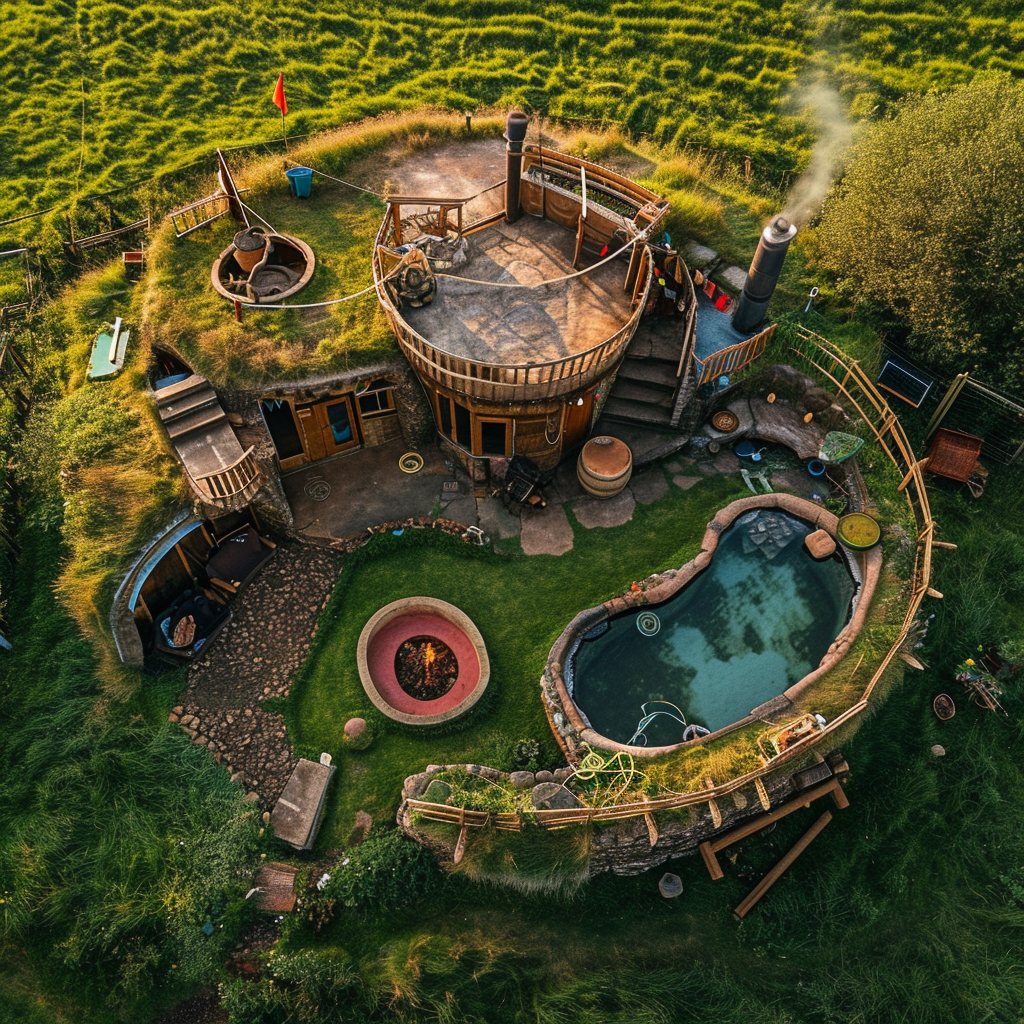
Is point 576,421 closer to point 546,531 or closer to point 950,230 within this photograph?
point 546,531

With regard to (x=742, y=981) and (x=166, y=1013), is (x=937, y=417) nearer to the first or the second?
(x=742, y=981)

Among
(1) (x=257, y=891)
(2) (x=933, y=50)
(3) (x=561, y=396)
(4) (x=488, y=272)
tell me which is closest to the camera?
(1) (x=257, y=891)

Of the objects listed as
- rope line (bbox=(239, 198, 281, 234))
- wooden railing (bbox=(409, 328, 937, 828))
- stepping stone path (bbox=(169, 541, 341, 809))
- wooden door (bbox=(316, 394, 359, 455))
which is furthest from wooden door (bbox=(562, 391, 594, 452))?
rope line (bbox=(239, 198, 281, 234))

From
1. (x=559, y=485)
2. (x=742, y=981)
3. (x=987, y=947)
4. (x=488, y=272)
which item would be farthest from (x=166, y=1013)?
(x=488, y=272)

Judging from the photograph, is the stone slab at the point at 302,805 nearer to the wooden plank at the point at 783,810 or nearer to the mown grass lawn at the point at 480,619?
the mown grass lawn at the point at 480,619

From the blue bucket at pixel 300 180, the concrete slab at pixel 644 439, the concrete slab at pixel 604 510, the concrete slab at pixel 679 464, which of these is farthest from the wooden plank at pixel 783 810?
the blue bucket at pixel 300 180

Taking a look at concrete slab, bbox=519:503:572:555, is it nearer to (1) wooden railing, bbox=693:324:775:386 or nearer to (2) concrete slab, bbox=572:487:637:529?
(2) concrete slab, bbox=572:487:637:529

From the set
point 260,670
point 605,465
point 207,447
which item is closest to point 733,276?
point 605,465
